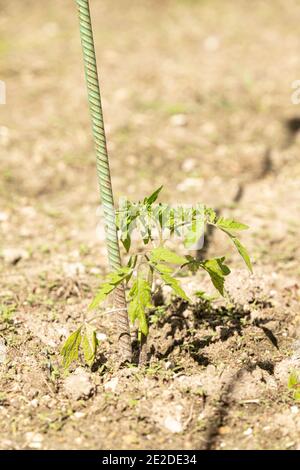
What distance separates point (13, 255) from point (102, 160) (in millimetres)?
1254

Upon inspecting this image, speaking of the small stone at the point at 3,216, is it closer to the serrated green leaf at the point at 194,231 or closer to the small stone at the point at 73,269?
the small stone at the point at 73,269

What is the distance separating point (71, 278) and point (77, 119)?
1908mm

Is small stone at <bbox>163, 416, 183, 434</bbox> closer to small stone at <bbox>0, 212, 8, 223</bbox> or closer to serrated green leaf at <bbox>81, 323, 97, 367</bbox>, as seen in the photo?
serrated green leaf at <bbox>81, 323, 97, 367</bbox>

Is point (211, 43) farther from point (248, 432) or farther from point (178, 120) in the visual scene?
point (248, 432)

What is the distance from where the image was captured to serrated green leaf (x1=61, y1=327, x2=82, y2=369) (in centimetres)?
227

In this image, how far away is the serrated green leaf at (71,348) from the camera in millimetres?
2268

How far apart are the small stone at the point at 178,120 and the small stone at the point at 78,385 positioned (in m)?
2.58

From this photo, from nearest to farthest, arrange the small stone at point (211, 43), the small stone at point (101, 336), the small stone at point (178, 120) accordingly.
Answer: the small stone at point (101, 336), the small stone at point (178, 120), the small stone at point (211, 43)

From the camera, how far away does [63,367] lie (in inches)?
98.3

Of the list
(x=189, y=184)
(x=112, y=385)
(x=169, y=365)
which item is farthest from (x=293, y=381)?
(x=189, y=184)

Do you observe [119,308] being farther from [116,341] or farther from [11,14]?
[11,14]

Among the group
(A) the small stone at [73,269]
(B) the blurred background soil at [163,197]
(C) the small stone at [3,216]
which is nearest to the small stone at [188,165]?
(B) the blurred background soil at [163,197]

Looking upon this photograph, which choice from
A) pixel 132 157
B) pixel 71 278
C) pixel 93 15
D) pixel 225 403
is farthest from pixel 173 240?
pixel 93 15

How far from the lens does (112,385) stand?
243 cm
